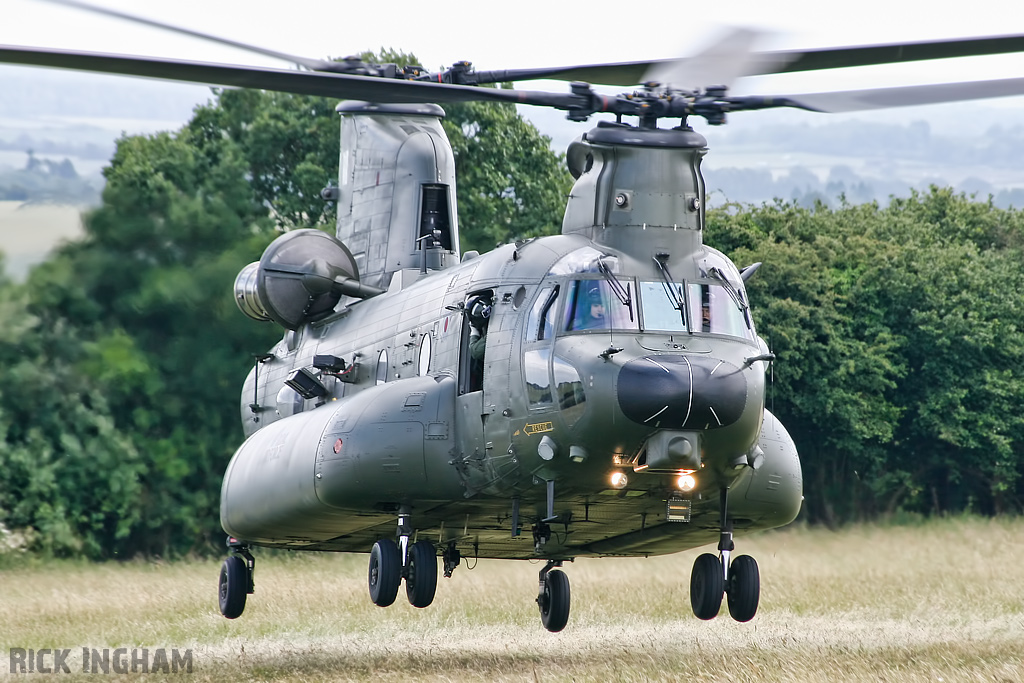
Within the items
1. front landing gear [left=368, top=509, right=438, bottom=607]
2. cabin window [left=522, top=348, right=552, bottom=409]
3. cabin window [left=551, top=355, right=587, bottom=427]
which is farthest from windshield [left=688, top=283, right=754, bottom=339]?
front landing gear [left=368, top=509, right=438, bottom=607]

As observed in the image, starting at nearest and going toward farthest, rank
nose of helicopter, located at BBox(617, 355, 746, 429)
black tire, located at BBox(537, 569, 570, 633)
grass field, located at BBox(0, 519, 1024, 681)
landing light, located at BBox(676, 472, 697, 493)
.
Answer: nose of helicopter, located at BBox(617, 355, 746, 429) < landing light, located at BBox(676, 472, 697, 493) < black tire, located at BBox(537, 569, 570, 633) < grass field, located at BBox(0, 519, 1024, 681)

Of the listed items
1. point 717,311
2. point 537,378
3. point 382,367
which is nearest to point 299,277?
point 382,367

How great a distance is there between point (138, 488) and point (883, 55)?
2260cm

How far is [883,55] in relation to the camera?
36.7 ft

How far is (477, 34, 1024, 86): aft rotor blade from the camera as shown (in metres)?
10.4

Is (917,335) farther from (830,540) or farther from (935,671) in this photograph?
(935,671)

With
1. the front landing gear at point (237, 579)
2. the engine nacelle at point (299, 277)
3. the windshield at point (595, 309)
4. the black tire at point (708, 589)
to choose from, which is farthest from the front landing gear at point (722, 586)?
the front landing gear at point (237, 579)

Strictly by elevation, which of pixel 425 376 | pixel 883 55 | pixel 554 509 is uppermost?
pixel 883 55

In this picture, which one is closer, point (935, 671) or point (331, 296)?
point (935, 671)

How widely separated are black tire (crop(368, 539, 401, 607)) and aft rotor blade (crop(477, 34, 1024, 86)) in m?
4.61

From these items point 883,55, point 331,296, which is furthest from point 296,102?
point 883,55

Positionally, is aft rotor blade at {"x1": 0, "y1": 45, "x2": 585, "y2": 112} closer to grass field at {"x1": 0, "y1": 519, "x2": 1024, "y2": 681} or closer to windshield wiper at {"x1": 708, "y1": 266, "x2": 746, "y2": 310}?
windshield wiper at {"x1": 708, "y1": 266, "x2": 746, "y2": 310}

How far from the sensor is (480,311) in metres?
12.9

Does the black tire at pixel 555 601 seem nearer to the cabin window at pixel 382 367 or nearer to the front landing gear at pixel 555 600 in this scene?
the front landing gear at pixel 555 600
